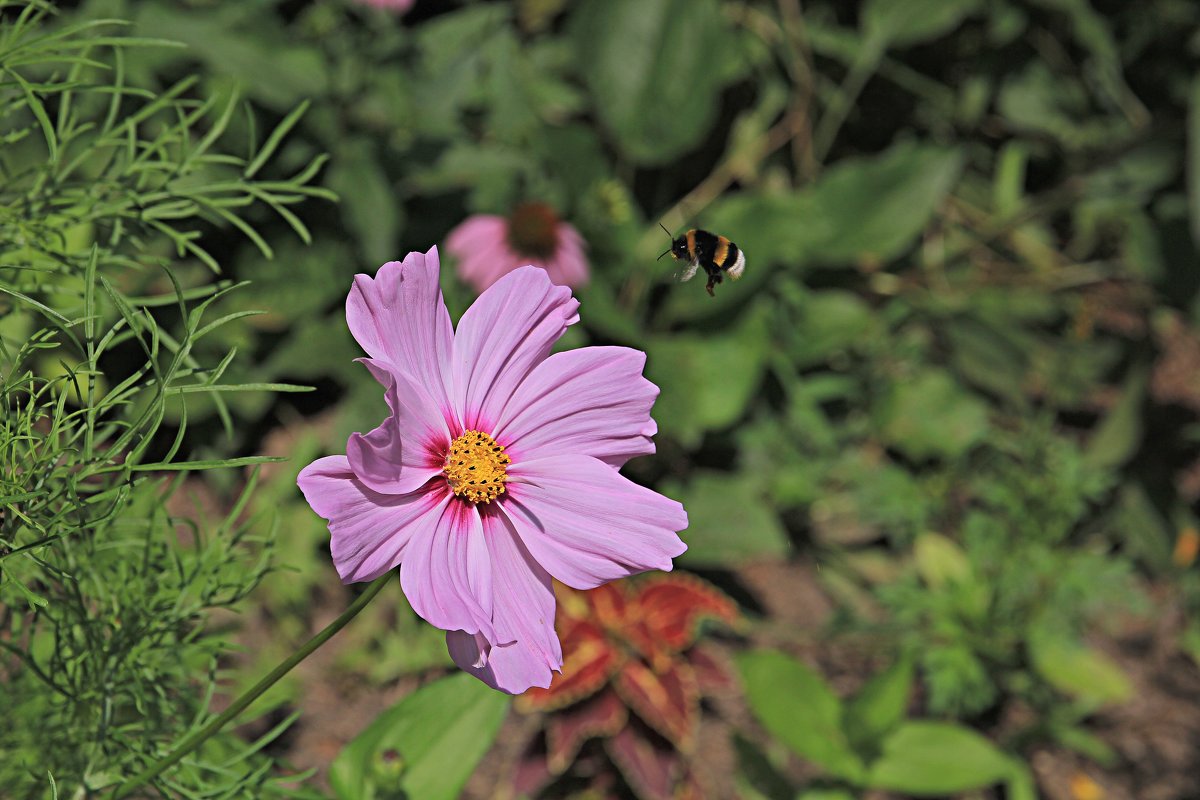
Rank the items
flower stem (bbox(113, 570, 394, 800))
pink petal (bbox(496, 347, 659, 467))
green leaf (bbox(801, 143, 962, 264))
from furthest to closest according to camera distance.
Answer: green leaf (bbox(801, 143, 962, 264))
pink petal (bbox(496, 347, 659, 467))
flower stem (bbox(113, 570, 394, 800))

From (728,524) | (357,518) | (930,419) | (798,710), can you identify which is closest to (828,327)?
(930,419)

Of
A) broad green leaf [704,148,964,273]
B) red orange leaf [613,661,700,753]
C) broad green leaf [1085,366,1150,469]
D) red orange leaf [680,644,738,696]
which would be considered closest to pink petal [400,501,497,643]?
red orange leaf [613,661,700,753]

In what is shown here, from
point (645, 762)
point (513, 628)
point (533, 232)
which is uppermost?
point (513, 628)

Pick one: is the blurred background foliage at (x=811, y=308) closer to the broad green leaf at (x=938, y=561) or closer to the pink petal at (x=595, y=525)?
the broad green leaf at (x=938, y=561)

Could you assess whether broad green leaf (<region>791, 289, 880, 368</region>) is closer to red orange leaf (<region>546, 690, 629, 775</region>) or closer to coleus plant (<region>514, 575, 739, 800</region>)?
coleus plant (<region>514, 575, 739, 800</region>)

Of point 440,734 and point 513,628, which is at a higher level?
point 513,628

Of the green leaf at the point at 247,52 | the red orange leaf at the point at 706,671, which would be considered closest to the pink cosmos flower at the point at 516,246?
the green leaf at the point at 247,52

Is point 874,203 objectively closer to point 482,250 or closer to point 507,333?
point 482,250
